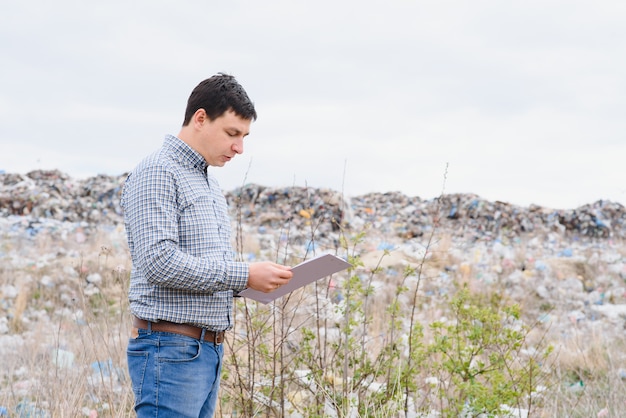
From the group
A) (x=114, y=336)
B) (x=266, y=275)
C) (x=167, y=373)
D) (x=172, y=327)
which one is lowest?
(x=114, y=336)

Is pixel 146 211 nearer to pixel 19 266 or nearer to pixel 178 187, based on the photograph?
pixel 178 187

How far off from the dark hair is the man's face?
0.02 m

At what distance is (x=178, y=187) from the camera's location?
6.78 feet

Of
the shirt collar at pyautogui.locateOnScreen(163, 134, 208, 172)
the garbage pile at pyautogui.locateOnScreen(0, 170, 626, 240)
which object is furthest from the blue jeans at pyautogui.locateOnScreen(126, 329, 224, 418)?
the garbage pile at pyautogui.locateOnScreen(0, 170, 626, 240)

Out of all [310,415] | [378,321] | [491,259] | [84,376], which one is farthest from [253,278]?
[491,259]

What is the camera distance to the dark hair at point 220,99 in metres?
2.14

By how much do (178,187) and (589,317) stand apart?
5643 mm

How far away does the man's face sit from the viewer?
215 centimetres

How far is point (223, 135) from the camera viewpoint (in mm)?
2158

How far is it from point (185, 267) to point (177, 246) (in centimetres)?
8

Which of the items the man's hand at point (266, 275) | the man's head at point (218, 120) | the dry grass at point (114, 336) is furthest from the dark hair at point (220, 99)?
the dry grass at point (114, 336)

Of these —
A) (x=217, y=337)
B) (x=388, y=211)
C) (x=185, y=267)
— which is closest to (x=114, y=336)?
(x=217, y=337)

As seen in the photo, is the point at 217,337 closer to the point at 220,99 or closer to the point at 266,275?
the point at 266,275

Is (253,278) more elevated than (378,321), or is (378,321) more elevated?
(253,278)
